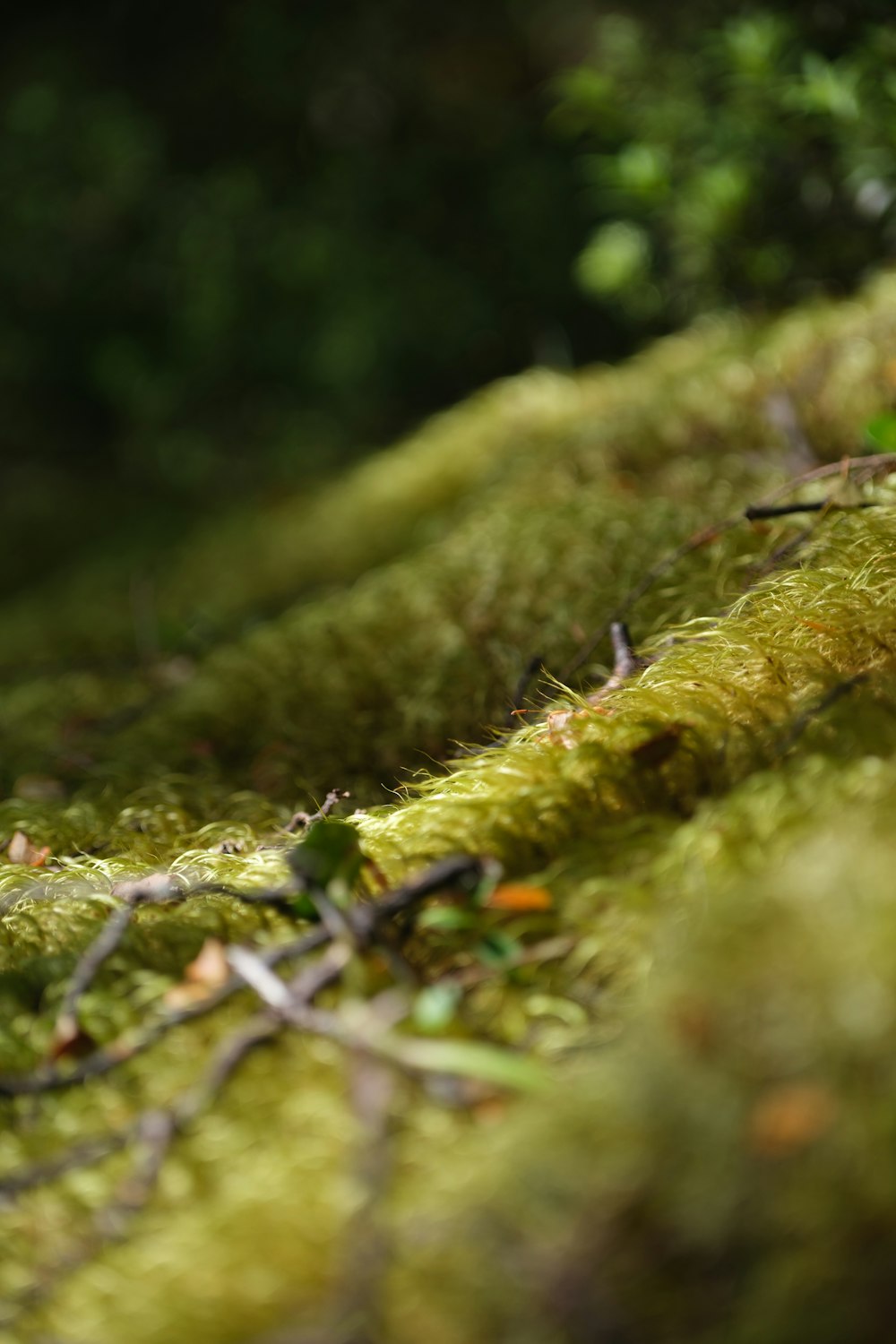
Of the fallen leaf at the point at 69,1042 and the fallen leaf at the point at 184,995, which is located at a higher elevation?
the fallen leaf at the point at 69,1042

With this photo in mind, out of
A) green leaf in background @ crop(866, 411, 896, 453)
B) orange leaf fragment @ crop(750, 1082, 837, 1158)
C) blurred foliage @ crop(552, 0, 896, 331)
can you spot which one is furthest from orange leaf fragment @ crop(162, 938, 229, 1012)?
blurred foliage @ crop(552, 0, 896, 331)

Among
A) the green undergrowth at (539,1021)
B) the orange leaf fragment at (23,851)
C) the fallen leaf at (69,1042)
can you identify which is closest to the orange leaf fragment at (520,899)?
the green undergrowth at (539,1021)

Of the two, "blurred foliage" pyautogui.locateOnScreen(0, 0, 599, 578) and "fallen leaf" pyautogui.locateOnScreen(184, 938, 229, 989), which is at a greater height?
"blurred foliage" pyautogui.locateOnScreen(0, 0, 599, 578)

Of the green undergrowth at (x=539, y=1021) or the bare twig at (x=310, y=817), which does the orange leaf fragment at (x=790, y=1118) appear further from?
the bare twig at (x=310, y=817)

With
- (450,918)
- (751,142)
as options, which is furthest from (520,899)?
(751,142)

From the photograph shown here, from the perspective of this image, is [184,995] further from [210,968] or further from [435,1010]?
[435,1010]

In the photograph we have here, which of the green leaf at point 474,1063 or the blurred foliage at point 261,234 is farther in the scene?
the blurred foliage at point 261,234

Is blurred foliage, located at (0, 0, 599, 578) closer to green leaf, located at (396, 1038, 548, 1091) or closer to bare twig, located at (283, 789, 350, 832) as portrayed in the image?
bare twig, located at (283, 789, 350, 832)
